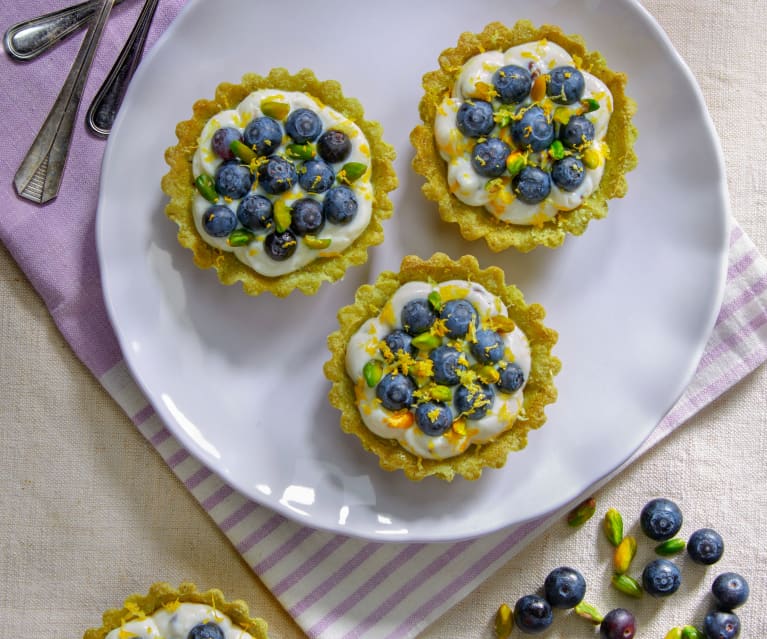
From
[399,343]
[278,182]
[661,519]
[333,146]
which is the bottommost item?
[661,519]

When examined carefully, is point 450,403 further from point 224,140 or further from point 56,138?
point 56,138

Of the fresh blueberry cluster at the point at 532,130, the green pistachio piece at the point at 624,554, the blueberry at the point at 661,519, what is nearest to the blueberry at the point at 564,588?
the green pistachio piece at the point at 624,554

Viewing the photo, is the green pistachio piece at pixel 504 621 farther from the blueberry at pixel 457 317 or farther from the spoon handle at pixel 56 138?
the spoon handle at pixel 56 138

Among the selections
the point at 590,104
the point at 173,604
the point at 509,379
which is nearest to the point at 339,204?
the point at 509,379

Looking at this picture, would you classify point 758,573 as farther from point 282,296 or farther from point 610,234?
point 282,296

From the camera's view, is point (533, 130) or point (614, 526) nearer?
point (533, 130)
